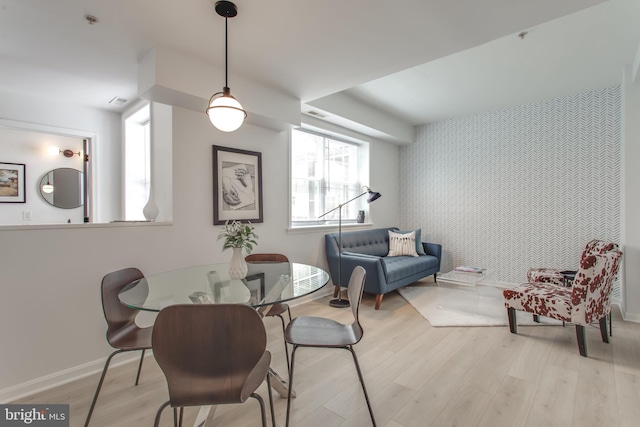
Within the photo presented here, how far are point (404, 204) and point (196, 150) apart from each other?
409 cm

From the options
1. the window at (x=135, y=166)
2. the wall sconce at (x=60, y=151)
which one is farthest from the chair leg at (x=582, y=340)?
the wall sconce at (x=60, y=151)

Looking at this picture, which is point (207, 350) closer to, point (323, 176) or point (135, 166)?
point (135, 166)

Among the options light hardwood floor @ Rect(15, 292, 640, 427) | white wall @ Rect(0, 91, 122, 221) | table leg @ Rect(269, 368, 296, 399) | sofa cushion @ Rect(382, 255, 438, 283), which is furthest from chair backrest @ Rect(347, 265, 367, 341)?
white wall @ Rect(0, 91, 122, 221)

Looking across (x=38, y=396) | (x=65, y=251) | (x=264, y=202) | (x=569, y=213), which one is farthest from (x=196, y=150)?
(x=569, y=213)

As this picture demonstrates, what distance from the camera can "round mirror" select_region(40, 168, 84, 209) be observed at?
3.70 meters

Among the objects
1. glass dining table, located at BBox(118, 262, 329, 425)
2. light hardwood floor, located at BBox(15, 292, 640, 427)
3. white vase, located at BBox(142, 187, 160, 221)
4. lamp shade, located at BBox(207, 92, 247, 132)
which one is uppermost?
lamp shade, located at BBox(207, 92, 247, 132)

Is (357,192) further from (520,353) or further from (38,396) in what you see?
(38,396)

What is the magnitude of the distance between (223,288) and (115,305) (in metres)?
0.68

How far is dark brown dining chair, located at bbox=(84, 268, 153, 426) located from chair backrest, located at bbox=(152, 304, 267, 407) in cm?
61

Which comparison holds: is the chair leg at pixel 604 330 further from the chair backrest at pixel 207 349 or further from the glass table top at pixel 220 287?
the chair backrest at pixel 207 349

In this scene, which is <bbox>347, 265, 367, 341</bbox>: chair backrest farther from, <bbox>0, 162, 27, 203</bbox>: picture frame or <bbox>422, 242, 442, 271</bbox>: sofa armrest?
<bbox>0, 162, 27, 203</bbox>: picture frame

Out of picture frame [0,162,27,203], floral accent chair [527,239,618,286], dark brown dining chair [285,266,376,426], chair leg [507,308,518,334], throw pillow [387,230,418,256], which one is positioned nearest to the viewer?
dark brown dining chair [285,266,376,426]

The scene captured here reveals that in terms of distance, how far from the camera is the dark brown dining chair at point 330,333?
63.7 inches

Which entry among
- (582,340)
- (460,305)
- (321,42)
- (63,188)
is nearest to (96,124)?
(63,188)
